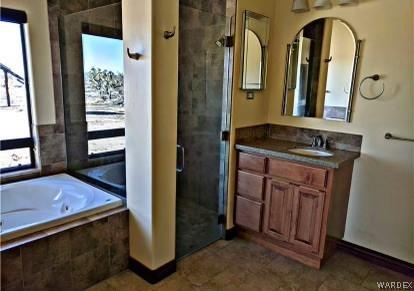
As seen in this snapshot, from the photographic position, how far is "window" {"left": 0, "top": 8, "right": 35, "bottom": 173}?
8.03 ft

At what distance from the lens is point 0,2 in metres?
2.34

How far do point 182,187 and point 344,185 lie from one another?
1407 mm

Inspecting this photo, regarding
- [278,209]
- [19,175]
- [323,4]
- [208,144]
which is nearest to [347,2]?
[323,4]

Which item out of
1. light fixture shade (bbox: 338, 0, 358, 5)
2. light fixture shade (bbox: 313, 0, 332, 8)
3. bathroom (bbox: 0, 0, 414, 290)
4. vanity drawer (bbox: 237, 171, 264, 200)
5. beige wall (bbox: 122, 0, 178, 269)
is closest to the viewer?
beige wall (bbox: 122, 0, 178, 269)

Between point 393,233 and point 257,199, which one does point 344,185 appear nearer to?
point 393,233

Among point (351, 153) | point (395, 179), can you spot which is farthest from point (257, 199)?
point (395, 179)

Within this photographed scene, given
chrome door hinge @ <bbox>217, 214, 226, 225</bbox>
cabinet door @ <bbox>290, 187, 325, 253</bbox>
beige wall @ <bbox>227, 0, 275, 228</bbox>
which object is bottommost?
chrome door hinge @ <bbox>217, 214, 226, 225</bbox>

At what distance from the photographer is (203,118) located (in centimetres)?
292

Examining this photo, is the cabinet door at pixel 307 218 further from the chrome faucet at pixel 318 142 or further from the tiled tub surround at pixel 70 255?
the tiled tub surround at pixel 70 255

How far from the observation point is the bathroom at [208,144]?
2.02 m

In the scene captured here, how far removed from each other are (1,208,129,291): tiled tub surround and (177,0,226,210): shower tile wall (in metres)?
0.70

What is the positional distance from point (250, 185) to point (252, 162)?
215 mm

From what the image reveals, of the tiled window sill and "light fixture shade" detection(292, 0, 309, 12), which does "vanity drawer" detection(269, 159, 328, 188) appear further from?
the tiled window sill

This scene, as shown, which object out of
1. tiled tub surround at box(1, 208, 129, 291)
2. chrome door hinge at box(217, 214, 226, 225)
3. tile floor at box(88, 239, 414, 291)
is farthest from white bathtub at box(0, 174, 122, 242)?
chrome door hinge at box(217, 214, 226, 225)
